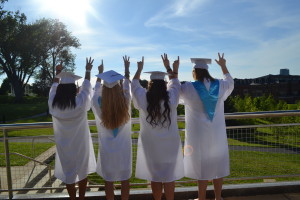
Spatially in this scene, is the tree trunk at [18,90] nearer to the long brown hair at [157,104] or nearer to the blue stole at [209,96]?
the long brown hair at [157,104]

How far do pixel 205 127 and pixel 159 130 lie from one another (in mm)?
627

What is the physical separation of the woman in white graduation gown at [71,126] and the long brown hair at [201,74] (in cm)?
146

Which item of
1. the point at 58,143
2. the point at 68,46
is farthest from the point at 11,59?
the point at 58,143

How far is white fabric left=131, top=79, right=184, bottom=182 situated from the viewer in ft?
11.0

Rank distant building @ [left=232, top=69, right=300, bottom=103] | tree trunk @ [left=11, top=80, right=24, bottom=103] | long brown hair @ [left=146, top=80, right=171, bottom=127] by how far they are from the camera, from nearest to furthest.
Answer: long brown hair @ [left=146, top=80, right=171, bottom=127] < tree trunk @ [left=11, top=80, right=24, bottom=103] < distant building @ [left=232, top=69, right=300, bottom=103]

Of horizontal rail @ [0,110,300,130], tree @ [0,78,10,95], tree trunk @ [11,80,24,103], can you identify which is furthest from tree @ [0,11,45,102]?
horizontal rail @ [0,110,300,130]

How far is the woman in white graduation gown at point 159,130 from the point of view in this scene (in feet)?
10.8

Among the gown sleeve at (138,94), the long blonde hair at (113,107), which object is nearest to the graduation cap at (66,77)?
the long blonde hair at (113,107)

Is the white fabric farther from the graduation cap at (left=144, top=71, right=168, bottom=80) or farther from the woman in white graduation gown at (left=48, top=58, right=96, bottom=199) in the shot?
the woman in white graduation gown at (left=48, top=58, right=96, bottom=199)

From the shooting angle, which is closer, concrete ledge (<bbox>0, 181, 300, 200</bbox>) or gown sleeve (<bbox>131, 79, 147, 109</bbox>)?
gown sleeve (<bbox>131, 79, 147, 109</bbox>)

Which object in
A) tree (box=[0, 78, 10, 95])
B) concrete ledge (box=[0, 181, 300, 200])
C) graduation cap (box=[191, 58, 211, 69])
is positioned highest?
tree (box=[0, 78, 10, 95])

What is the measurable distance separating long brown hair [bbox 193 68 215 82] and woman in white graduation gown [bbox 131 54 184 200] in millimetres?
304

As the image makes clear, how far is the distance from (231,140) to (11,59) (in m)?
38.2

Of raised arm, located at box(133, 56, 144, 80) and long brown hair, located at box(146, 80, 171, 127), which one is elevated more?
raised arm, located at box(133, 56, 144, 80)
